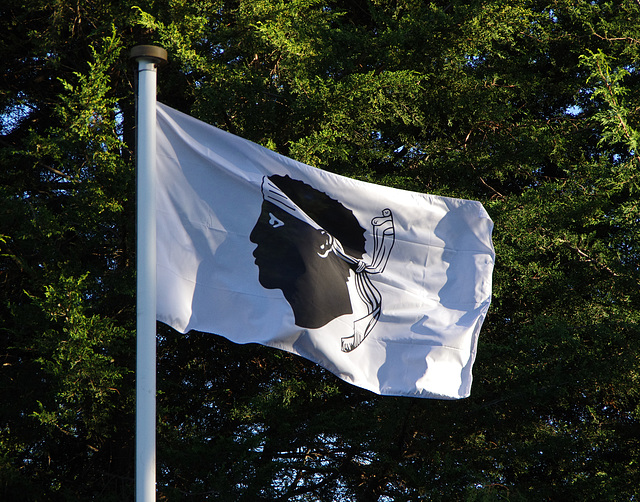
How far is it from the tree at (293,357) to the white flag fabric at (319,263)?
1826 millimetres

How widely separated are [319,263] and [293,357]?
135 inches

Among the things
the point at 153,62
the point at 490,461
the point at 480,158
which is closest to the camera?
the point at 153,62

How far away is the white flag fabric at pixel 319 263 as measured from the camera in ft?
15.3

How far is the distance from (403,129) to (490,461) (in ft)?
14.1

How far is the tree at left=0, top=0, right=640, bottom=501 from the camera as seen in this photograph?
7.13 m

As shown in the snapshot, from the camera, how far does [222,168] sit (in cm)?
491

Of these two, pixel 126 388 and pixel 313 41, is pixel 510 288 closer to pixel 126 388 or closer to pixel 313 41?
pixel 313 41

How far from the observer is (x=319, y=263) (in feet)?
16.7

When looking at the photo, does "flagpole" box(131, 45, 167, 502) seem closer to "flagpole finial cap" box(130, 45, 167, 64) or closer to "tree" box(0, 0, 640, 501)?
"flagpole finial cap" box(130, 45, 167, 64)

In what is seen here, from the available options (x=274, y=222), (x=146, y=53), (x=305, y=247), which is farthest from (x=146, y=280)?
(x=305, y=247)

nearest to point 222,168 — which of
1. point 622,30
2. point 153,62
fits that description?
point 153,62

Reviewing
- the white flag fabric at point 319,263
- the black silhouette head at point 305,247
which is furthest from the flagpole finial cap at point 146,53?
the black silhouette head at point 305,247

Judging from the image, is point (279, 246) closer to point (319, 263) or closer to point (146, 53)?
point (319, 263)

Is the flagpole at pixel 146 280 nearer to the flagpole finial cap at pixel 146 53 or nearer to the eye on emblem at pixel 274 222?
the flagpole finial cap at pixel 146 53
